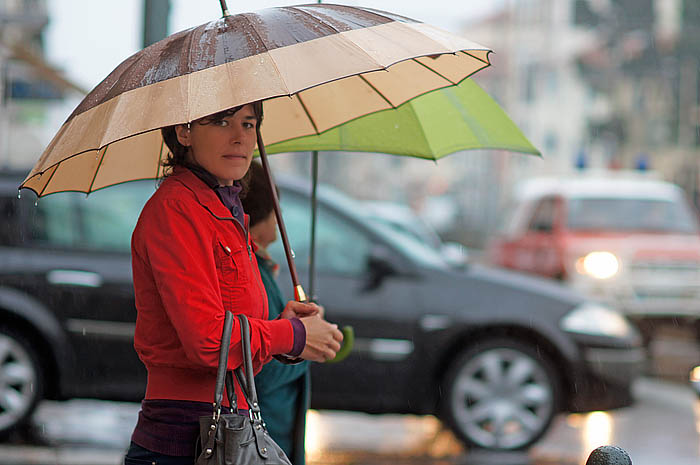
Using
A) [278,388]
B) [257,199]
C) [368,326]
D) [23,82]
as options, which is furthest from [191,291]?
[23,82]

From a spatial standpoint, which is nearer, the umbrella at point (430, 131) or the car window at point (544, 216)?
the umbrella at point (430, 131)

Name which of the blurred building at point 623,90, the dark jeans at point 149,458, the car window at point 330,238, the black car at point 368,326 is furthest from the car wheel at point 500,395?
the blurred building at point 623,90

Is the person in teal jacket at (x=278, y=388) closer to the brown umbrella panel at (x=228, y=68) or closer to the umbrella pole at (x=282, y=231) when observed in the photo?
the umbrella pole at (x=282, y=231)

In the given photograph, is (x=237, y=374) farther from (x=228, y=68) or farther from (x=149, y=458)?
(x=228, y=68)

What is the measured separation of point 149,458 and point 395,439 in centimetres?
459

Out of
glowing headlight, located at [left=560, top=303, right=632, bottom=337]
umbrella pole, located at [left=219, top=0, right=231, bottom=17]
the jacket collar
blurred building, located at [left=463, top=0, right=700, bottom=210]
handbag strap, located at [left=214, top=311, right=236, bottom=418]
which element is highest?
blurred building, located at [left=463, top=0, right=700, bottom=210]

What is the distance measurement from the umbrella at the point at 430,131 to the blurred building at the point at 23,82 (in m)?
6.64

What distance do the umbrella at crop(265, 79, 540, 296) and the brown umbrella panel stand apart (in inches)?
17.3

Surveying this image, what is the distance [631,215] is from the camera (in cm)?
1126

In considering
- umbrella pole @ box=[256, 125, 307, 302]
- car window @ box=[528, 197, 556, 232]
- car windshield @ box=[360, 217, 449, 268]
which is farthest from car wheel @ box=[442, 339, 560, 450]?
car window @ box=[528, 197, 556, 232]

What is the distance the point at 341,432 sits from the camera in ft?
22.6

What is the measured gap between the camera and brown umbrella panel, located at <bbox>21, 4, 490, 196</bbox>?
88.1 inches

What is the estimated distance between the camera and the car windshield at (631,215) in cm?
1119

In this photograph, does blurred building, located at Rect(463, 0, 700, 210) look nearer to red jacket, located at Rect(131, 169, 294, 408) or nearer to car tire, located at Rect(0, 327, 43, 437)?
car tire, located at Rect(0, 327, 43, 437)
